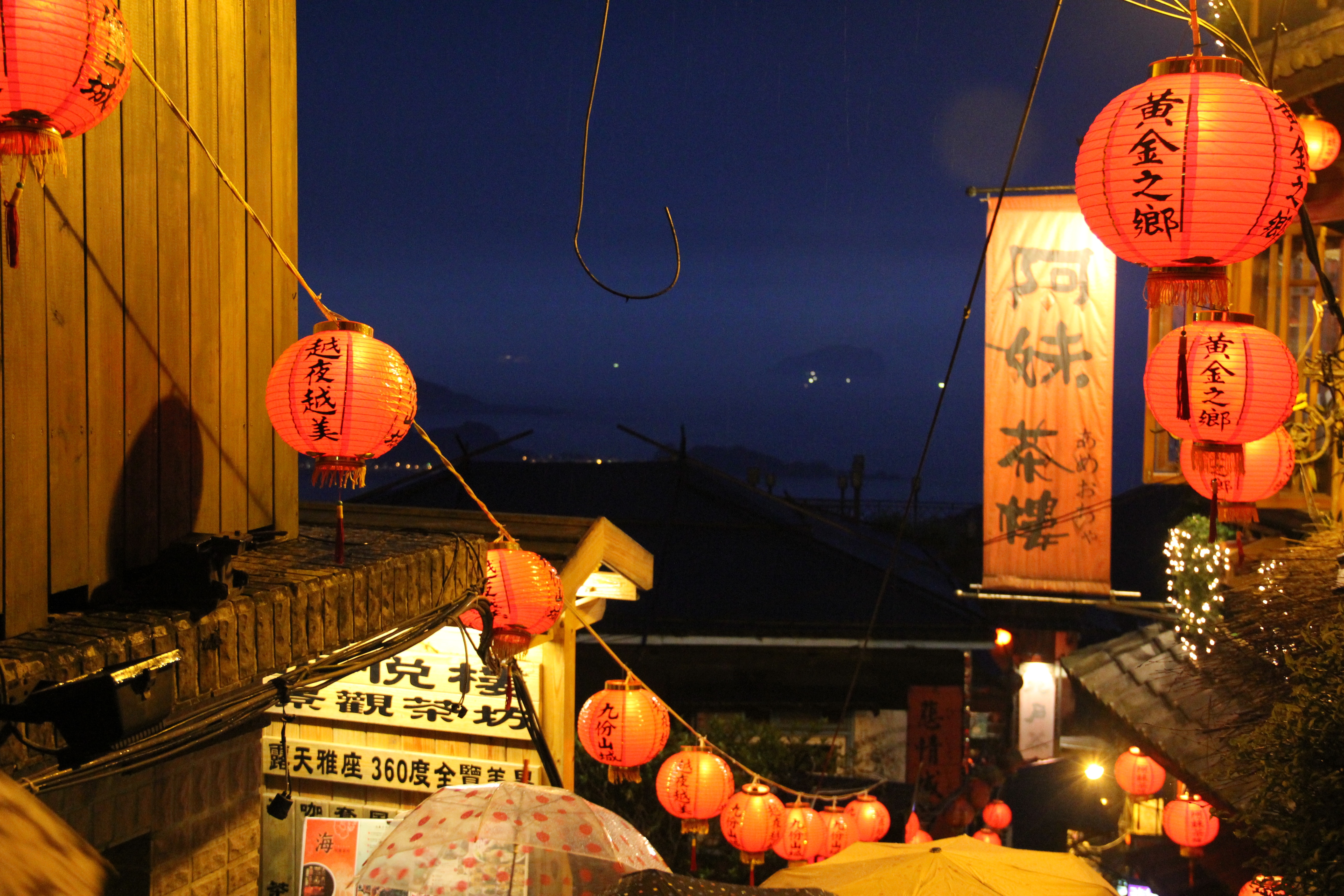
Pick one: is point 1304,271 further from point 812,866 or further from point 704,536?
point 704,536

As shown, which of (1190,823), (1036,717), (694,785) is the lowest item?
(1036,717)

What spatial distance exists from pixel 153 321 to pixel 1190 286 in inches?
200

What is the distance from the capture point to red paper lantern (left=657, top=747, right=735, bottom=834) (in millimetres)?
10047

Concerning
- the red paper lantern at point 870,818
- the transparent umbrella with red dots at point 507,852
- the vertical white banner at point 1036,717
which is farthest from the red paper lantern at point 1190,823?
the vertical white banner at point 1036,717

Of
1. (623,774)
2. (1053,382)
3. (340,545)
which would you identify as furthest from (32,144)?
(1053,382)

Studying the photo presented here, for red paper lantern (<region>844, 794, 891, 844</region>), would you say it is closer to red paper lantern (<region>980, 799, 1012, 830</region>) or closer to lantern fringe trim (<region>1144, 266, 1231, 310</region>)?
red paper lantern (<region>980, 799, 1012, 830</region>)

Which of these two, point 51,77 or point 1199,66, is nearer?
point 51,77

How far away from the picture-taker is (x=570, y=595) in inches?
334

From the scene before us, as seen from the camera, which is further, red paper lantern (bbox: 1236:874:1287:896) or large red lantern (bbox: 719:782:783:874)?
large red lantern (bbox: 719:782:783:874)

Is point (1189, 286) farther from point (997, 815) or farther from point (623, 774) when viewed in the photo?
point (997, 815)

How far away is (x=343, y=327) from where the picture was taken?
5211 millimetres

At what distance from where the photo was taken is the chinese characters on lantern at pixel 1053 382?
36.0ft

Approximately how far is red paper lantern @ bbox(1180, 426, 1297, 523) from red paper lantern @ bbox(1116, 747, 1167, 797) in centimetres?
760

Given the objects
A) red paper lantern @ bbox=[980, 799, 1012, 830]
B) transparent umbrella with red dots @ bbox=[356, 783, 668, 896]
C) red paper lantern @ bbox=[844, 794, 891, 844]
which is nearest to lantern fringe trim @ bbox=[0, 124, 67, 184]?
transparent umbrella with red dots @ bbox=[356, 783, 668, 896]
